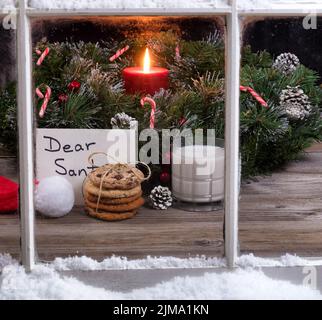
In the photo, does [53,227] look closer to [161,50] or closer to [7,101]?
[7,101]

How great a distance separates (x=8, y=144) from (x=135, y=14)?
18.4 inches

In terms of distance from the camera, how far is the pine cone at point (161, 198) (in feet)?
3.07

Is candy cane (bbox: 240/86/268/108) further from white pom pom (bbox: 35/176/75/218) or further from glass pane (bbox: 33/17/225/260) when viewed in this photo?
white pom pom (bbox: 35/176/75/218)

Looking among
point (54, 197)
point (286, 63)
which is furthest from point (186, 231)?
point (286, 63)

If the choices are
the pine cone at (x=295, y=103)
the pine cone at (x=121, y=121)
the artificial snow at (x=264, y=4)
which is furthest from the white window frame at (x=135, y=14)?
the pine cone at (x=295, y=103)

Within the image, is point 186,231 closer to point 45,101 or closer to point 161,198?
point 161,198

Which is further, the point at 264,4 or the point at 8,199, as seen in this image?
the point at 8,199

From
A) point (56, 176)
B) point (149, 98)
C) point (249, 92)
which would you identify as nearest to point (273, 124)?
point (249, 92)

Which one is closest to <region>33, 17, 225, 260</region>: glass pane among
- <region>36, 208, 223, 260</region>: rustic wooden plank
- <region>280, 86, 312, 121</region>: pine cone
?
<region>36, 208, 223, 260</region>: rustic wooden plank

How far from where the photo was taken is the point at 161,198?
94cm

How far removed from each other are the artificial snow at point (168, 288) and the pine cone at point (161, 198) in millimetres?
194

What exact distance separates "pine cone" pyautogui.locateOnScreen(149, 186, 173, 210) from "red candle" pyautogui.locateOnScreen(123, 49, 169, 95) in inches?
7.7

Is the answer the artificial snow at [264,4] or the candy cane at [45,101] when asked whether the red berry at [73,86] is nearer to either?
the candy cane at [45,101]

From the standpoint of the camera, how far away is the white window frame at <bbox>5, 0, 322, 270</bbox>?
721 mm
